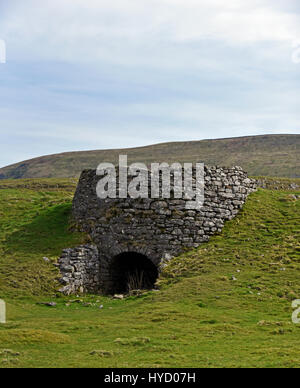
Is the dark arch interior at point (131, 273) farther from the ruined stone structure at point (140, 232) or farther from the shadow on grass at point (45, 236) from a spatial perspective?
the shadow on grass at point (45, 236)

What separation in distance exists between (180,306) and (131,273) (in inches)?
363

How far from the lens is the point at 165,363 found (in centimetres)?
958

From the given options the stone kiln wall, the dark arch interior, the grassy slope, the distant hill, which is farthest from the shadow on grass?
the distant hill

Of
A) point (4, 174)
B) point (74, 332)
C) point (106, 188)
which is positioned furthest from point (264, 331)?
point (4, 174)

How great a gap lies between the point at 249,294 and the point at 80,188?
12892 mm

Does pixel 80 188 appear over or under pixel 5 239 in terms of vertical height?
over

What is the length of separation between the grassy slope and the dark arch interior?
2532 millimetres

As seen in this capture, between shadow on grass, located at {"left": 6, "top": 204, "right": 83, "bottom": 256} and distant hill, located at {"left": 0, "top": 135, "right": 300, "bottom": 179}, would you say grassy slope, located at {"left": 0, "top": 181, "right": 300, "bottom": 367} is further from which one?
distant hill, located at {"left": 0, "top": 135, "right": 300, "bottom": 179}

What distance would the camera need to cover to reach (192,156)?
131 m

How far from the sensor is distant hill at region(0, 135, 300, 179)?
11956 centimetres

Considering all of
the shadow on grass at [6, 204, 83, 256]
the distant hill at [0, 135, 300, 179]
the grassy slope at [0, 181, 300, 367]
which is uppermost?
the distant hill at [0, 135, 300, 179]

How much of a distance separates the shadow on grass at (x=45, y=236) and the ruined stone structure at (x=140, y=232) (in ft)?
2.78

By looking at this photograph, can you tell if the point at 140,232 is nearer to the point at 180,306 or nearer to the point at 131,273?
the point at 131,273
